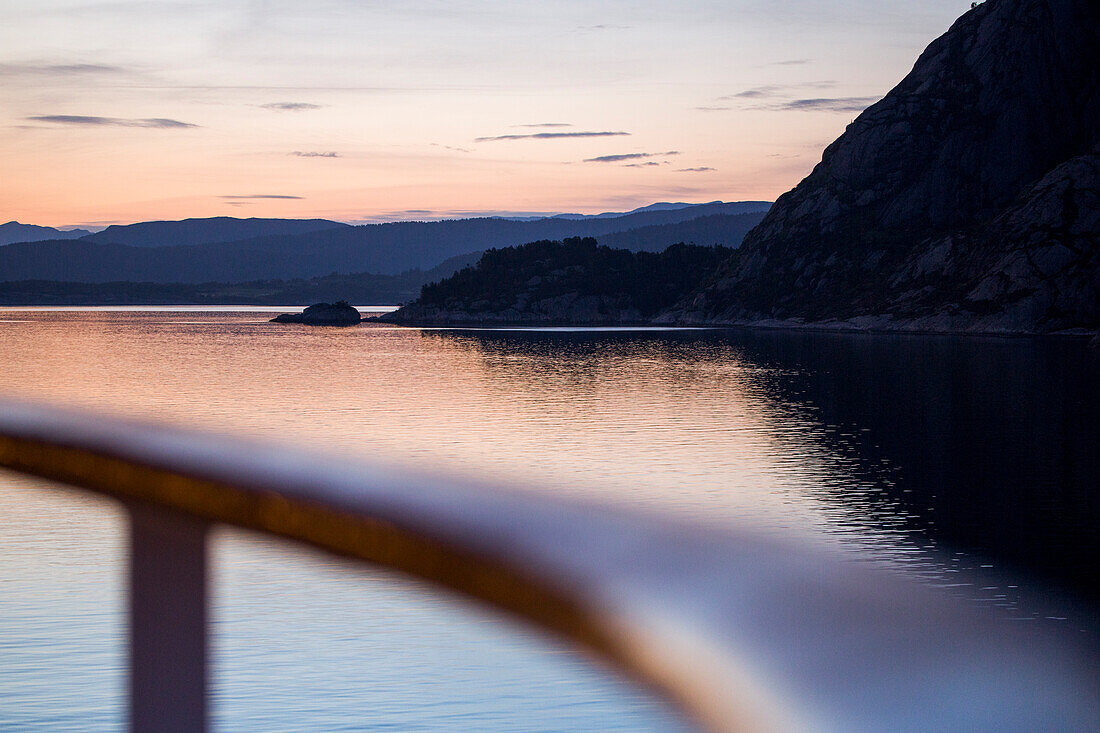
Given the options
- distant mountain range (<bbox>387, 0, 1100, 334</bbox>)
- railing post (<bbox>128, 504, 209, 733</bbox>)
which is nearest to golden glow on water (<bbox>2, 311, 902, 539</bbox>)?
railing post (<bbox>128, 504, 209, 733</bbox>)

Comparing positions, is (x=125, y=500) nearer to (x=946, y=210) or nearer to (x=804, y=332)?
(x=804, y=332)

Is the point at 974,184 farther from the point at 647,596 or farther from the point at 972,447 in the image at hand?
the point at 647,596

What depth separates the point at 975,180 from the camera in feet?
616

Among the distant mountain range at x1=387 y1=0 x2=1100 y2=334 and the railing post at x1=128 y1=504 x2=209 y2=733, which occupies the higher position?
the distant mountain range at x1=387 y1=0 x2=1100 y2=334

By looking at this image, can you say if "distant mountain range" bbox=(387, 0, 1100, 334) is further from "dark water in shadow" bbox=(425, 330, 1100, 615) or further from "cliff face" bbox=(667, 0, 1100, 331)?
"dark water in shadow" bbox=(425, 330, 1100, 615)

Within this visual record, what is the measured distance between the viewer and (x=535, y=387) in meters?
67.8

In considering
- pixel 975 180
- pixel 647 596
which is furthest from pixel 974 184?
pixel 647 596

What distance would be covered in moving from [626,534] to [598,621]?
0.18 m

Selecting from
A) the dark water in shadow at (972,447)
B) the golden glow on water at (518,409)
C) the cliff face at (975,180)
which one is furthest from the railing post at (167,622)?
the cliff face at (975,180)

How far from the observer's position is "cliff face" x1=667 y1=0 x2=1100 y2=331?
6181 inches

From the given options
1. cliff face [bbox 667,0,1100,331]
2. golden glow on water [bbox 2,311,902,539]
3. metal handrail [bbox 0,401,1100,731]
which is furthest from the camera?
cliff face [bbox 667,0,1100,331]

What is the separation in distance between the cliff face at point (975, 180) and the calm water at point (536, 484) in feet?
217

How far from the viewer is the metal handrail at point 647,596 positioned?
1749 millimetres

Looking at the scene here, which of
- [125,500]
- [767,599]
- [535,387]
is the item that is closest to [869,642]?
[767,599]
